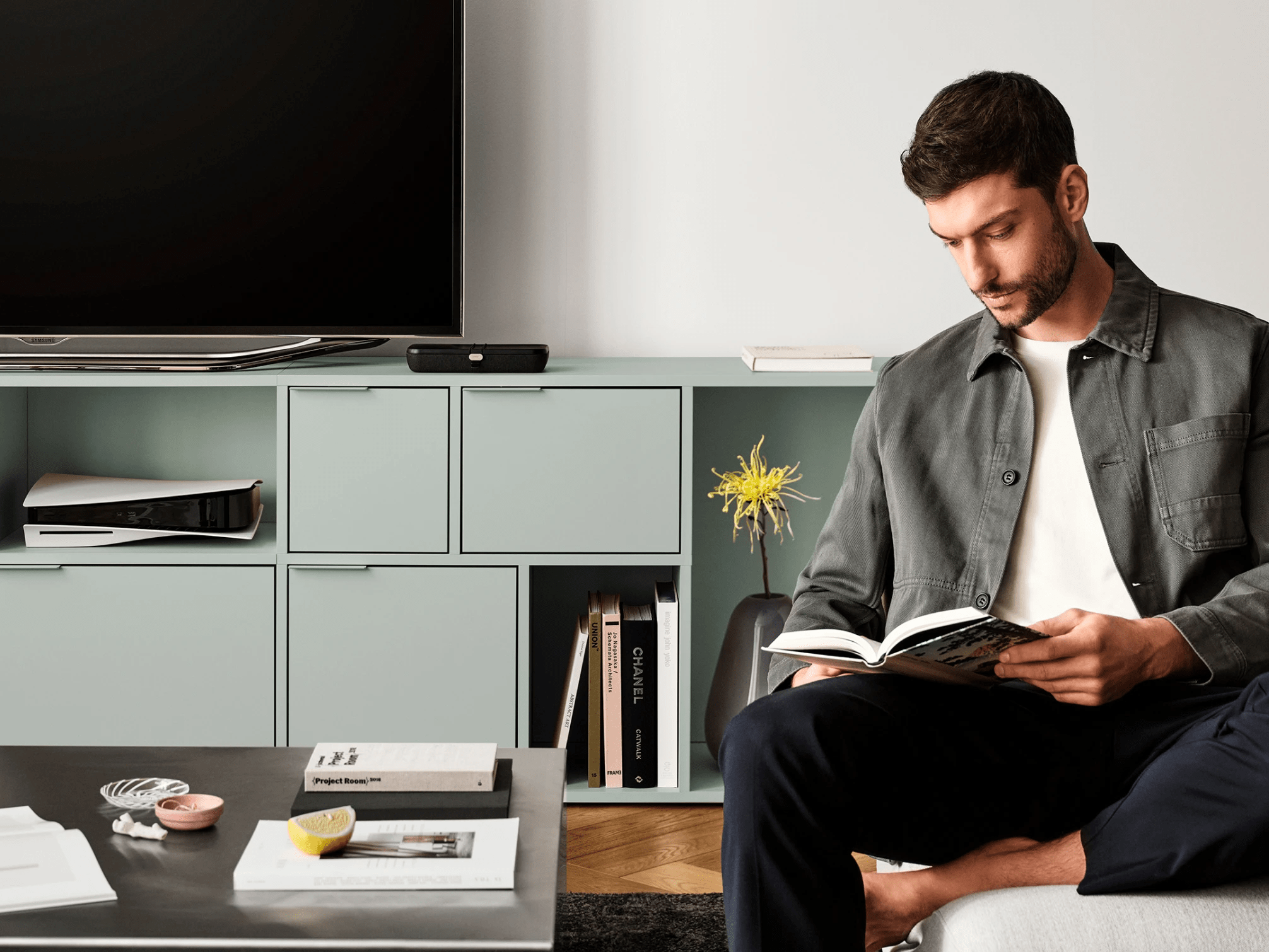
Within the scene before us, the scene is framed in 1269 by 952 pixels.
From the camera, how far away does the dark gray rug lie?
68.2 inches

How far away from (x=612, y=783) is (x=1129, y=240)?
154cm

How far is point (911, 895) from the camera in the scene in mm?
1367

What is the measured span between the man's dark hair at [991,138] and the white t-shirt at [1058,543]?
28cm

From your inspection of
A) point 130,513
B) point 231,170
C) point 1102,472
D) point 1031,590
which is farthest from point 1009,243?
point 130,513

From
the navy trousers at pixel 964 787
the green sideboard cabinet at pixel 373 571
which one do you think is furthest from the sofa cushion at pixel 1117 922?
the green sideboard cabinet at pixel 373 571

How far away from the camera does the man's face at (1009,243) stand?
1510mm

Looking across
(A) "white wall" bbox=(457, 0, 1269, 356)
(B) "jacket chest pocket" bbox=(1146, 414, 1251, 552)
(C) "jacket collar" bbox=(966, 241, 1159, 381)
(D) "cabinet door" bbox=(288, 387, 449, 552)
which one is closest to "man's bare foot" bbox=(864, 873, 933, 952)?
(B) "jacket chest pocket" bbox=(1146, 414, 1251, 552)

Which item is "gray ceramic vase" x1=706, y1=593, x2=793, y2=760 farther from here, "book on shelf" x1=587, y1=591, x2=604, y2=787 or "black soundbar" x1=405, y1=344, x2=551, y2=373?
"black soundbar" x1=405, y1=344, x2=551, y2=373

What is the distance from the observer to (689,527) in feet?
7.38

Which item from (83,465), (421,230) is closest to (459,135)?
(421,230)

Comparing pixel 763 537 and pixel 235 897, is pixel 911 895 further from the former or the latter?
pixel 763 537

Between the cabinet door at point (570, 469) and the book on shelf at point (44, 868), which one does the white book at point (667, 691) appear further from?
the book on shelf at point (44, 868)

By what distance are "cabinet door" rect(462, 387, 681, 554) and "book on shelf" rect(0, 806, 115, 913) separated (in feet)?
3.46

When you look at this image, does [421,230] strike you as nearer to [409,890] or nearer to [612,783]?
[612,783]
